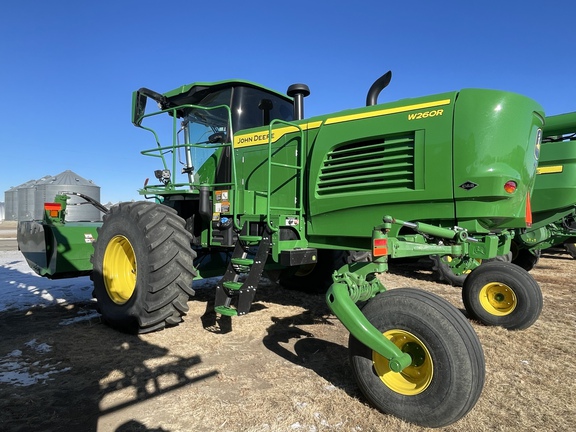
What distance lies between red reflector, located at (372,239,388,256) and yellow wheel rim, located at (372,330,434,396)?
1.73 feet

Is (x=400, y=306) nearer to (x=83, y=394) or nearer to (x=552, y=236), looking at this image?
(x=83, y=394)

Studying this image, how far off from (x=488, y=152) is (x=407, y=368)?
1782 mm

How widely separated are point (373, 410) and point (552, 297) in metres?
4.97

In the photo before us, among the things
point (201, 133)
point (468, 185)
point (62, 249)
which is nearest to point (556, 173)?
point (468, 185)

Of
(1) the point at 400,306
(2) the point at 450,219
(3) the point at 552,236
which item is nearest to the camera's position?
(1) the point at 400,306

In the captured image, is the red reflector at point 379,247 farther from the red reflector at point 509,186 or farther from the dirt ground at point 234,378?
the red reflector at point 509,186

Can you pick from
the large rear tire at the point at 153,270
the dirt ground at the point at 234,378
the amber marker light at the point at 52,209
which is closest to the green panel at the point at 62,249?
the amber marker light at the point at 52,209

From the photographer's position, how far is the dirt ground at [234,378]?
232 cm

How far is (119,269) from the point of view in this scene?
14.0ft

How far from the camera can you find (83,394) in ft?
8.64

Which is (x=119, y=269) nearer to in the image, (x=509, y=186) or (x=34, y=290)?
(x=34, y=290)

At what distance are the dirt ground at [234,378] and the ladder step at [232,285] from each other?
1.79ft


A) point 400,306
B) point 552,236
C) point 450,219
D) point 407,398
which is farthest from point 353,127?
point 552,236

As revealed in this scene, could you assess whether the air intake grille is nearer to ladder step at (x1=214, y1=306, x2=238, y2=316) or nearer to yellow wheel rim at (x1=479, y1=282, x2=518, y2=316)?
ladder step at (x1=214, y1=306, x2=238, y2=316)
